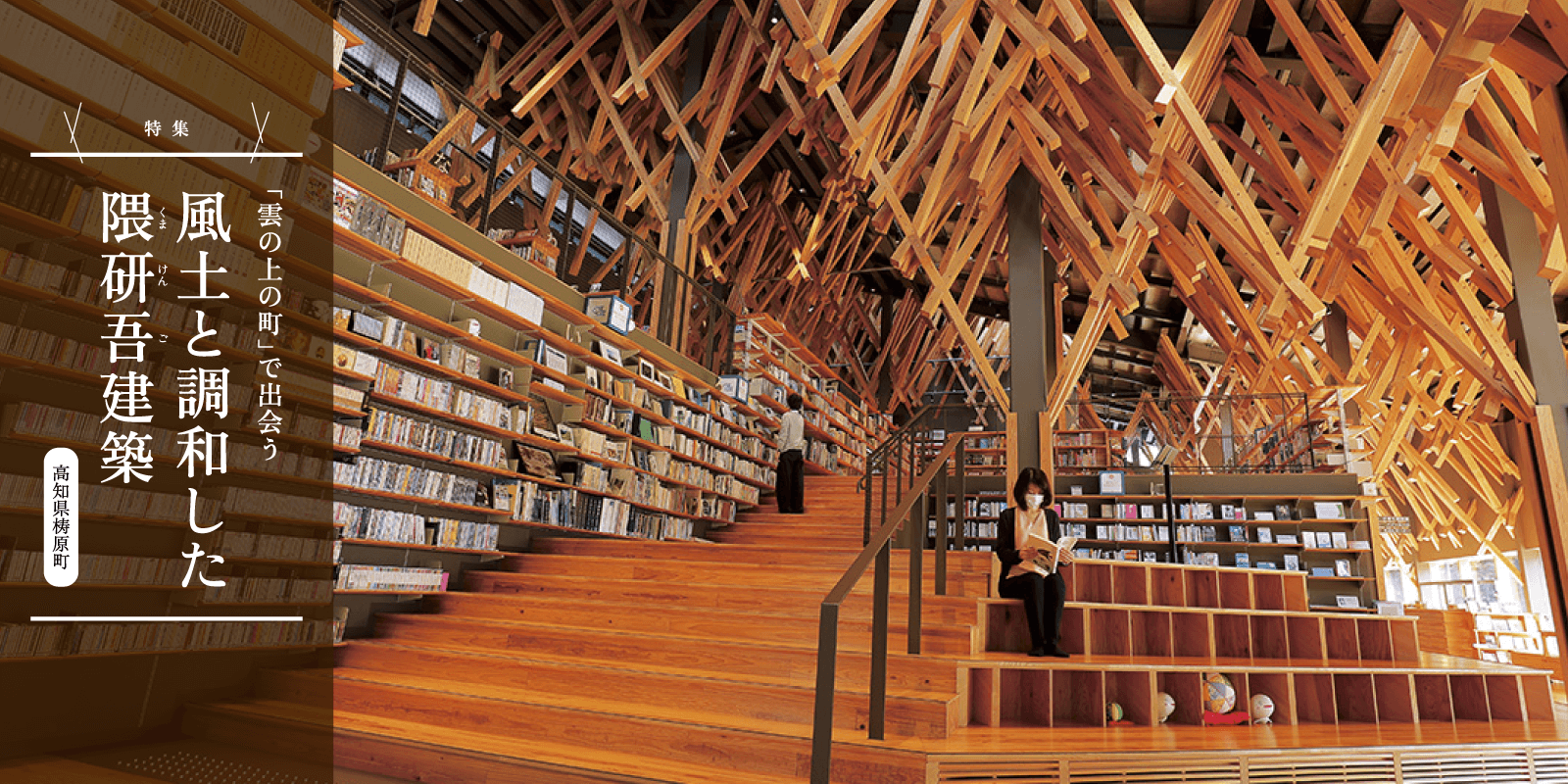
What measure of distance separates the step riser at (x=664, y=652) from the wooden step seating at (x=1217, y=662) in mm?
331

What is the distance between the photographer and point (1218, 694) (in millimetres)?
3912

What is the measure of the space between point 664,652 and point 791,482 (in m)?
4.55

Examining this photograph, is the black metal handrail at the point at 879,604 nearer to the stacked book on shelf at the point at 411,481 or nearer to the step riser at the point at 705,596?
the step riser at the point at 705,596

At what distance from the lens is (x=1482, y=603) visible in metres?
14.7

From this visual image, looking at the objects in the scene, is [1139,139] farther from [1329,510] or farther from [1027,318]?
[1329,510]

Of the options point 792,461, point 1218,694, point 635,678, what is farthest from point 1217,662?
point 792,461

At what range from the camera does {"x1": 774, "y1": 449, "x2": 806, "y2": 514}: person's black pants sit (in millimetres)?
8172

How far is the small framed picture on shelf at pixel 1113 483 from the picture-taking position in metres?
9.84

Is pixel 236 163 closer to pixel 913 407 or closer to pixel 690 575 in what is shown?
pixel 690 575

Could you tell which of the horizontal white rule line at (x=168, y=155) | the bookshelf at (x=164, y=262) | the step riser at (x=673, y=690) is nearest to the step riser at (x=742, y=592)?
the step riser at (x=673, y=690)

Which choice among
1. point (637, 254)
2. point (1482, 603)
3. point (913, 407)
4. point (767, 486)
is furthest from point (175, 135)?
point (1482, 603)

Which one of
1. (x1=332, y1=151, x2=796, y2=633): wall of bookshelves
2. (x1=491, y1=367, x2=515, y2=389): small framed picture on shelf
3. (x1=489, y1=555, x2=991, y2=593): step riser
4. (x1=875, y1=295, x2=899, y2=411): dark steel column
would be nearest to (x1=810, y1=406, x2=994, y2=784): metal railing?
(x1=489, y1=555, x2=991, y2=593): step riser

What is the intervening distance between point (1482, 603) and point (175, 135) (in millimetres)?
20238

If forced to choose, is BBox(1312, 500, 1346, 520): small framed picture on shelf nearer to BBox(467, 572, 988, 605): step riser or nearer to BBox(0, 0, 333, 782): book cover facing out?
BBox(467, 572, 988, 605): step riser
